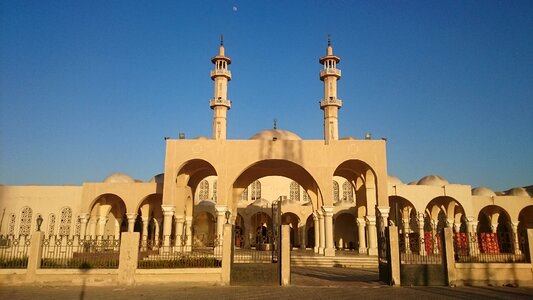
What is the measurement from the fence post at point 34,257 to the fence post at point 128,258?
263 cm

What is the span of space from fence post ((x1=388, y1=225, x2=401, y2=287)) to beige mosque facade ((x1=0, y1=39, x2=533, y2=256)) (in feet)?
9.55

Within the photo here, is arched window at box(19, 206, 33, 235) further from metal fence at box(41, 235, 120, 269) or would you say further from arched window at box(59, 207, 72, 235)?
metal fence at box(41, 235, 120, 269)

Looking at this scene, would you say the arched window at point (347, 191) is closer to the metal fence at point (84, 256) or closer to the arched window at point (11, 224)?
the arched window at point (11, 224)

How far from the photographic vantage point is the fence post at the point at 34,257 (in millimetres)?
13156

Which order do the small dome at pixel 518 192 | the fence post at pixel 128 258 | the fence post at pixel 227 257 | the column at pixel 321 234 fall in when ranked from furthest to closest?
the small dome at pixel 518 192 → the column at pixel 321 234 → the fence post at pixel 227 257 → the fence post at pixel 128 258

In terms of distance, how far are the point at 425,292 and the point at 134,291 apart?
27.0 ft

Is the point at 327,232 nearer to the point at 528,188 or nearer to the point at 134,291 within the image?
the point at 134,291

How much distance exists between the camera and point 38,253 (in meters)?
13.3

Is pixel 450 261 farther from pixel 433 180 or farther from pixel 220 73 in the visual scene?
pixel 433 180

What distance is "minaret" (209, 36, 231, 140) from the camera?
1032 inches

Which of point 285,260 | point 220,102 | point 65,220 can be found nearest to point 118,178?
point 65,220

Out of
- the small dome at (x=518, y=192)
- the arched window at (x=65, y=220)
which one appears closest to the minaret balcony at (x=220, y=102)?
the arched window at (x=65, y=220)

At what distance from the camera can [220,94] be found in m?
26.9

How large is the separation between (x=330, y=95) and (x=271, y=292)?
17119 millimetres
